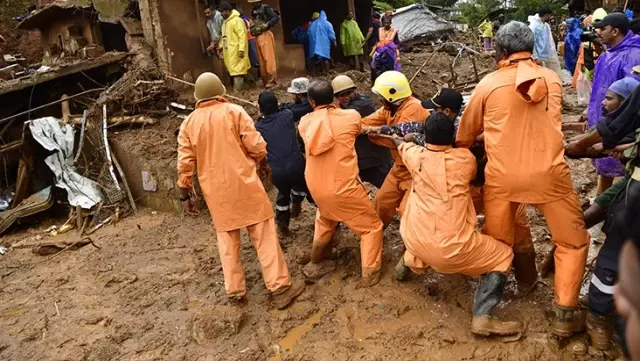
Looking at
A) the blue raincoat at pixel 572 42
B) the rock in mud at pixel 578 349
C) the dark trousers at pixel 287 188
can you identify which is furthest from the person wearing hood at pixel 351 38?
the rock in mud at pixel 578 349

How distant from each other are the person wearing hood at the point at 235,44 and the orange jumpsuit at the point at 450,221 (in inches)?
235

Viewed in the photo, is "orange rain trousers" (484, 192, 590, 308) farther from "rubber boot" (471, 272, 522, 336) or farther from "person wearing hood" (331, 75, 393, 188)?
"person wearing hood" (331, 75, 393, 188)

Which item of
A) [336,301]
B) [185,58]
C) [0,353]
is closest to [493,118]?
[336,301]

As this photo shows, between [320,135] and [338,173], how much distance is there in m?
Result: 0.35

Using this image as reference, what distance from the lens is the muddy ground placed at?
3842 mm

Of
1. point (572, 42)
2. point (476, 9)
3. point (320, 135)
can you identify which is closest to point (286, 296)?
point (320, 135)

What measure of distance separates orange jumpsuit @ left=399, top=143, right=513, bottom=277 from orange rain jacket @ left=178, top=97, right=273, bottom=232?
142cm

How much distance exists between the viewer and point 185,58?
953 centimetres

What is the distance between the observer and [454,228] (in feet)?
11.8

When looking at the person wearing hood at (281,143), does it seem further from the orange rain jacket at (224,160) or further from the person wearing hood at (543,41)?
the person wearing hood at (543,41)

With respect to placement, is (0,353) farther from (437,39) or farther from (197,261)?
(437,39)

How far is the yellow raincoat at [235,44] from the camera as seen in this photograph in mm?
8922

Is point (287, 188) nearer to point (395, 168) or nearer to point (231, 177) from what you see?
point (231, 177)

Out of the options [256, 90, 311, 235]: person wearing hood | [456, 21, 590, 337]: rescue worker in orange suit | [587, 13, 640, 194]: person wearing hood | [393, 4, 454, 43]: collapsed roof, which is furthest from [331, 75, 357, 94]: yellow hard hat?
[393, 4, 454, 43]: collapsed roof
